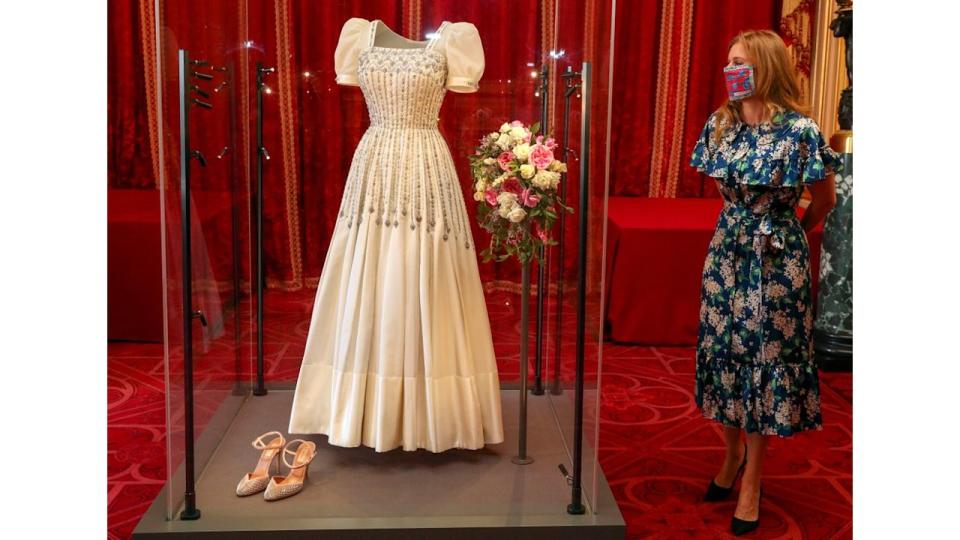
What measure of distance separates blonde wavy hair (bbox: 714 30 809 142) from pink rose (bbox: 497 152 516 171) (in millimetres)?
728

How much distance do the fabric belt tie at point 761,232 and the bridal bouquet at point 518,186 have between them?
0.53 meters

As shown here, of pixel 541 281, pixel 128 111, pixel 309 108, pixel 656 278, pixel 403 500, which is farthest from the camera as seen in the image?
pixel 128 111

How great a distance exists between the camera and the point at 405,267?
117 inches

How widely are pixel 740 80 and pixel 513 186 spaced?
0.72m

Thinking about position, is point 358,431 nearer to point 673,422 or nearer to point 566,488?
point 566,488

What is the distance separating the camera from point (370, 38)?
3053 mm

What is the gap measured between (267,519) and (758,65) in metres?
1.87

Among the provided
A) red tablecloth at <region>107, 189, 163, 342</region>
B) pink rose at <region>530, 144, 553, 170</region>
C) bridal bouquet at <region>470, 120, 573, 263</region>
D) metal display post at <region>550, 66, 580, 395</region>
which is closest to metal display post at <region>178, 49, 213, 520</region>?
bridal bouquet at <region>470, 120, 573, 263</region>

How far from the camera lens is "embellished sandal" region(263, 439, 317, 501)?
2818mm

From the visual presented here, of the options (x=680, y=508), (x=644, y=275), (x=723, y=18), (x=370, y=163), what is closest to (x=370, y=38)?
(x=370, y=163)

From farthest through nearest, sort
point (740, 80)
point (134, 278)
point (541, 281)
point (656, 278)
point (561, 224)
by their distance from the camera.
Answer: point (656, 278)
point (134, 278)
point (541, 281)
point (561, 224)
point (740, 80)

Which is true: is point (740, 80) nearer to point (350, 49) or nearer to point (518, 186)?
point (518, 186)

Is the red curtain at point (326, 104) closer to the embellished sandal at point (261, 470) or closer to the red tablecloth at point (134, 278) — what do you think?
the embellished sandal at point (261, 470)

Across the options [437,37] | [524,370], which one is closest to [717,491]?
[524,370]
